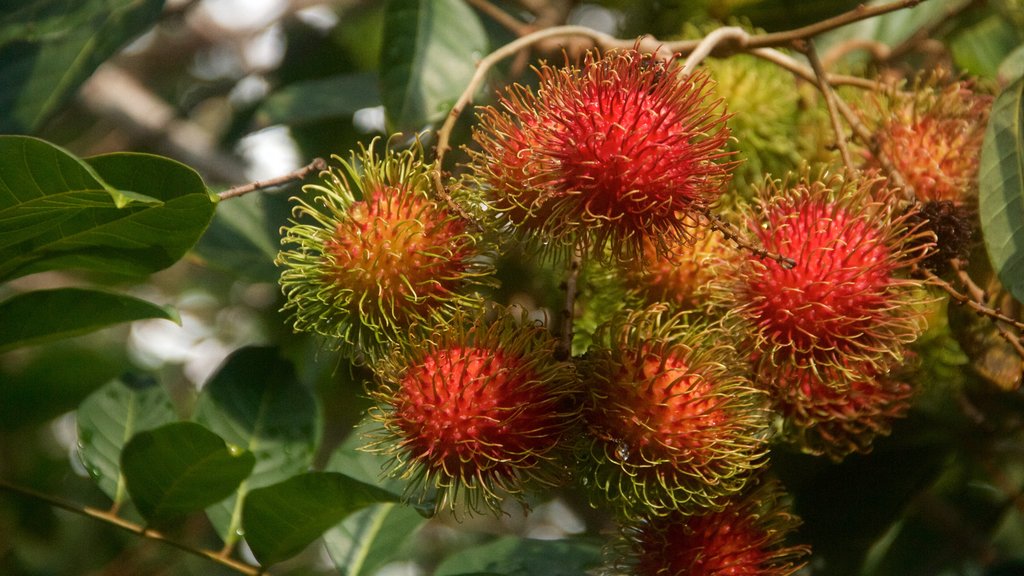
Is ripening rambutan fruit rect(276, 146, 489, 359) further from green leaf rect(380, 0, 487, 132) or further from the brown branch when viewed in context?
the brown branch

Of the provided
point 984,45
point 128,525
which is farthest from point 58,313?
point 984,45

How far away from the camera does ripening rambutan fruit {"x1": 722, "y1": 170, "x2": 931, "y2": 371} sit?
1.17 metres

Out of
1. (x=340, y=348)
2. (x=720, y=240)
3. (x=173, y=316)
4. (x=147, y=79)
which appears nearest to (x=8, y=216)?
(x=173, y=316)

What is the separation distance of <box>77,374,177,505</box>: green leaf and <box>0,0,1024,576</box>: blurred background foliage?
4 centimetres

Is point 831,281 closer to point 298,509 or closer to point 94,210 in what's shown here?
point 298,509

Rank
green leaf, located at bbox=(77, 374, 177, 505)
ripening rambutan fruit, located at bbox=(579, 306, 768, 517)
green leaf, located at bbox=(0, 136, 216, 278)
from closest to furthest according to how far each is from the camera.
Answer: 1. green leaf, located at bbox=(0, 136, 216, 278)
2. ripening rambutan fruit, located at bbox=(579, 306, 768, 517)
3. green leaf, located at bbox=(77, 374, 177, 505)

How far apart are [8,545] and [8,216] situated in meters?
1.36

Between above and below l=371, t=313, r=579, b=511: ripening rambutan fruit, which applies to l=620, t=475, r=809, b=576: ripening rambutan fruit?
below

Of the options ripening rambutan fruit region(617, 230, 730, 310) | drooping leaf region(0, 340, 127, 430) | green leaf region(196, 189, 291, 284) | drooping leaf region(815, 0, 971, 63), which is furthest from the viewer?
drooping leaf region(815, 0, 971, 63)

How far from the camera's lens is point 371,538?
1.54m

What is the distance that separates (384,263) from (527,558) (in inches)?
23.3

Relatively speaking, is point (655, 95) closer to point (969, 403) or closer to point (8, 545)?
point (969, 403)

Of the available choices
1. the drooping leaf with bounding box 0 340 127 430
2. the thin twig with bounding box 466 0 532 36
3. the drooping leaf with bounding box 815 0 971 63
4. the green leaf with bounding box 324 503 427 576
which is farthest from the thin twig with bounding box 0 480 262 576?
the drooping leaf with bounding box 815 0 971 63

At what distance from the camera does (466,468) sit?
120 centimetres
